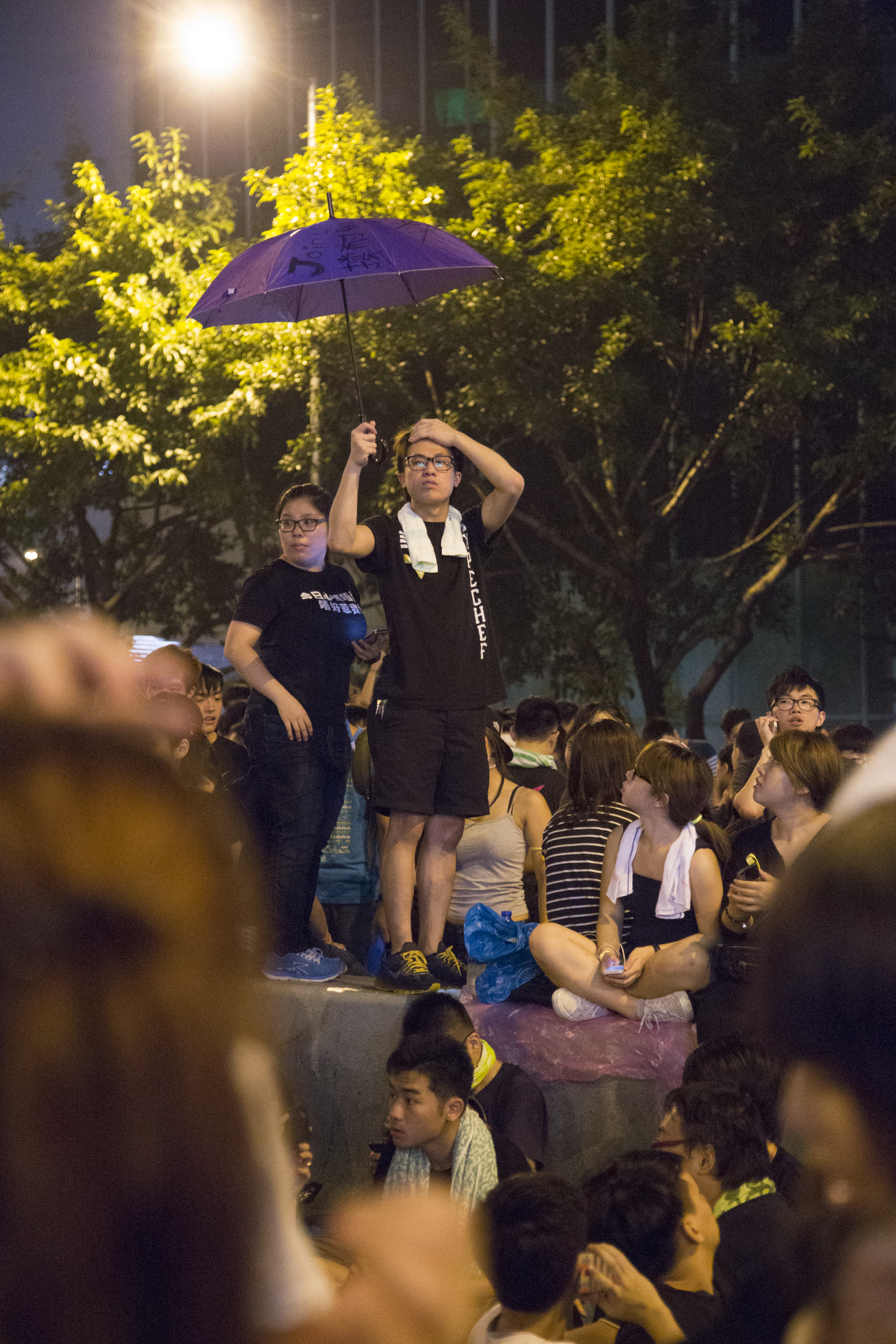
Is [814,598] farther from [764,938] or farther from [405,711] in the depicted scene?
[764,938]

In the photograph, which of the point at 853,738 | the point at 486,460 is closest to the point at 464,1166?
the point at 486,460

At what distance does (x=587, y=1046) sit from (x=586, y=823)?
904 mm

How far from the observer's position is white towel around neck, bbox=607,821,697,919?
4977 millimetres

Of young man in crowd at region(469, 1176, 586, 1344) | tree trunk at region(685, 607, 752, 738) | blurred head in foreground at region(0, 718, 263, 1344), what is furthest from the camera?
tree trunk at region(685, 607, 752, 738)

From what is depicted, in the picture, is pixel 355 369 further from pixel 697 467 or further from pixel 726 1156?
pixel 697 467

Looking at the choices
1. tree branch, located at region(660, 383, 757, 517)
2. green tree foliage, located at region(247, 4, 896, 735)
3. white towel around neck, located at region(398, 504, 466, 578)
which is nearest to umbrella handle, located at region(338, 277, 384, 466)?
white towel around neck, located at region(398, 504, 466, 578)

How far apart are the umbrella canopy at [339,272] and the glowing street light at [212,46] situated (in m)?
8.94

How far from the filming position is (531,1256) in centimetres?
307

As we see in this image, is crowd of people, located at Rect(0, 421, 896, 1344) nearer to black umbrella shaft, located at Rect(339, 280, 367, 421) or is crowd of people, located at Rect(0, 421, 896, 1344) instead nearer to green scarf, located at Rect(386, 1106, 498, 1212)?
green scarf, located at Rect(386, 1106, 498, 1212)

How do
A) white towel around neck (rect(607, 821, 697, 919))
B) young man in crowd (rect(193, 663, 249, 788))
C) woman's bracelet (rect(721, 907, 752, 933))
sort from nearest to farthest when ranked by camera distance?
woman's bracelet (rect(721, 907, 752, 933)) < white towel around neck (rect(607, 821, 697, 919)) < young man in crowd (rect(193, 663, 249, 788))

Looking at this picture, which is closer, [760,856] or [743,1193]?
[743,1193]

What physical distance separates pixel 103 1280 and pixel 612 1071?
4332mm

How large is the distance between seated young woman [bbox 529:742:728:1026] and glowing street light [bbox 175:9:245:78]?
11.4 meters

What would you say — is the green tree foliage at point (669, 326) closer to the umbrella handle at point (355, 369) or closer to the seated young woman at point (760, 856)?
the umbrella handle at point (355, 369)
